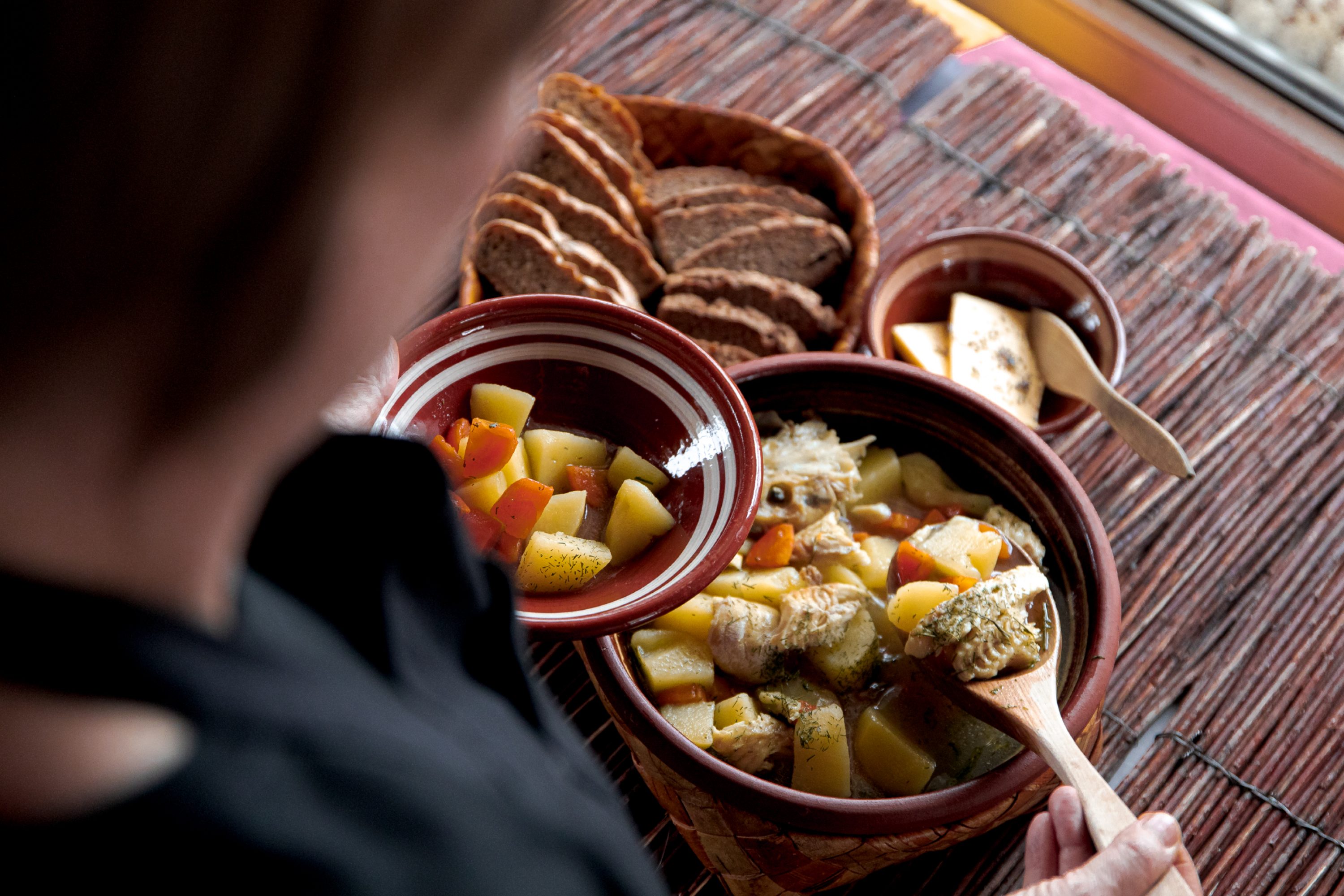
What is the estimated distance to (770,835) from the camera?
106 cm

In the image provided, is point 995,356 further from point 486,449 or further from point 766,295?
point 486,449

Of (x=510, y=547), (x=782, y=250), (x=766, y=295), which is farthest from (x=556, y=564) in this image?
(x=782, y=250)

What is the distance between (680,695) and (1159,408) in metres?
1.05

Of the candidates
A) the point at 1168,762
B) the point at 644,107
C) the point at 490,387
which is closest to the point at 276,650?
the point at 490,387

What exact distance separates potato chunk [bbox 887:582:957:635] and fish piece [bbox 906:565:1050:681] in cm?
2

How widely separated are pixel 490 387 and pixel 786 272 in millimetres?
620

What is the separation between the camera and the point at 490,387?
48.9 inches

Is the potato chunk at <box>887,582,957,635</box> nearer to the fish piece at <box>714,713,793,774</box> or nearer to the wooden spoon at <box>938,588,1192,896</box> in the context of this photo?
the wooden spoon at <box>938,588,1192,896</box>

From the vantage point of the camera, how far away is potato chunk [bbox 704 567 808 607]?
4.07ft

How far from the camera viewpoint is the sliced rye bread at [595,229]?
1.62 meters

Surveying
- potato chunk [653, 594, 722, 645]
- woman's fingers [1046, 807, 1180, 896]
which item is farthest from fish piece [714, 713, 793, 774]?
woman's fingers [1046, 807, 1180, 896]

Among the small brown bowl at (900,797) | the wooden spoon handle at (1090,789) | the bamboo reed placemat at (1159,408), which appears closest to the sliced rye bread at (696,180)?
the bamboo reed placemat at (1159,408)

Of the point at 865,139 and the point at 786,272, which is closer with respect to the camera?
the point at 786,272

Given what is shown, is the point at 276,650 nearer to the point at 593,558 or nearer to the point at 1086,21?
the point at 593,558
